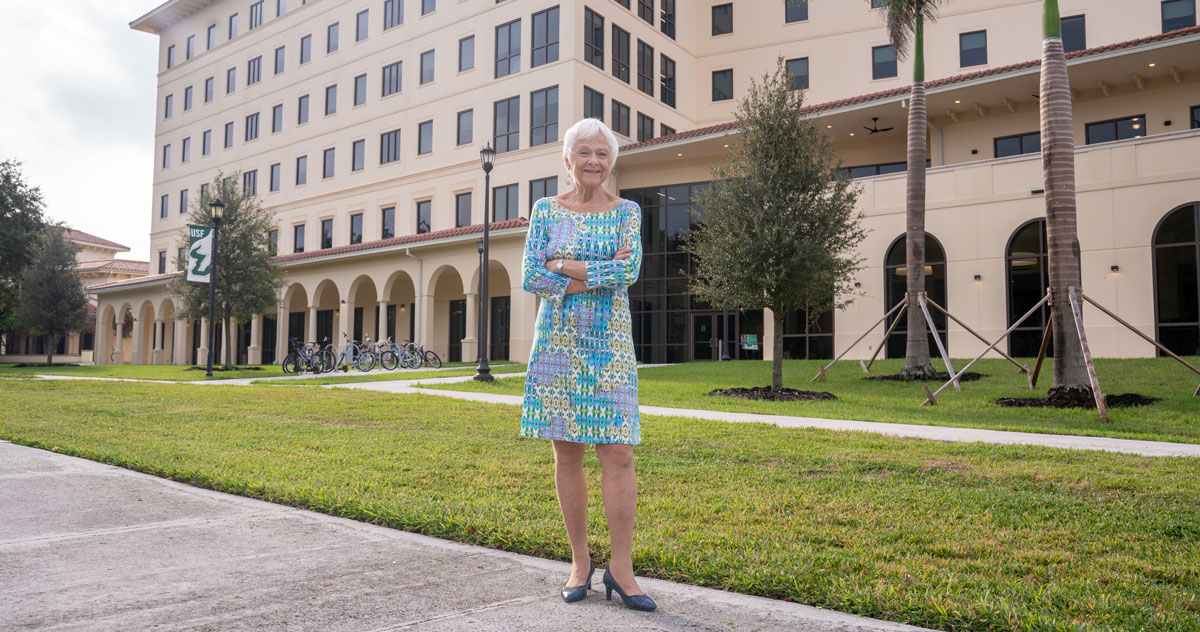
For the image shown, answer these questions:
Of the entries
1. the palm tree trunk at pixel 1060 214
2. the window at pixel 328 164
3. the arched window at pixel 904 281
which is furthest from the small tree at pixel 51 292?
the palm tree trunk at pixel 1060 214

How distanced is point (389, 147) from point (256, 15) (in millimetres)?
15436

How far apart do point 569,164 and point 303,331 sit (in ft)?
142

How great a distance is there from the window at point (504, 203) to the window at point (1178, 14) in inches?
926

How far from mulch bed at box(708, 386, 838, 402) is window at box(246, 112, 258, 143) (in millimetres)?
37761

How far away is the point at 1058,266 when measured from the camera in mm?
12086

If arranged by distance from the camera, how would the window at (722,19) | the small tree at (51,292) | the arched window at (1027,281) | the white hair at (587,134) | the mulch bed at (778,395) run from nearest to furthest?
the white hair at (587,134), the mulch bed at (778,395), the arched window at (1027,281), the window at (722,19), the small tree at (51,292)

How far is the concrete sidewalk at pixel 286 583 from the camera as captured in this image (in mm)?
2805

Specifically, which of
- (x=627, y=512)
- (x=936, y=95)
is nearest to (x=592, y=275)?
(x=627, y=512)

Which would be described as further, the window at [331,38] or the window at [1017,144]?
the window at [331,38]

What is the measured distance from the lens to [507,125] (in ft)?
105

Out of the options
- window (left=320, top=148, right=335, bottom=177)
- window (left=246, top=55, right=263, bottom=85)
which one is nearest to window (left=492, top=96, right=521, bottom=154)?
window (left=320, top=148, right=335, bottom=177)

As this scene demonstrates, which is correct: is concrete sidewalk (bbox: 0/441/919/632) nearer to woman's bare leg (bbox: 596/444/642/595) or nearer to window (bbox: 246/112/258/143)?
woman's bare leg (bbox: 596/444/642/595)

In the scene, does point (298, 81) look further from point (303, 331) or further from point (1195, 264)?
point (1195, 264)

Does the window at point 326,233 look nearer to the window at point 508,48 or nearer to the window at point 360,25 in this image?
the window at point 360,25
